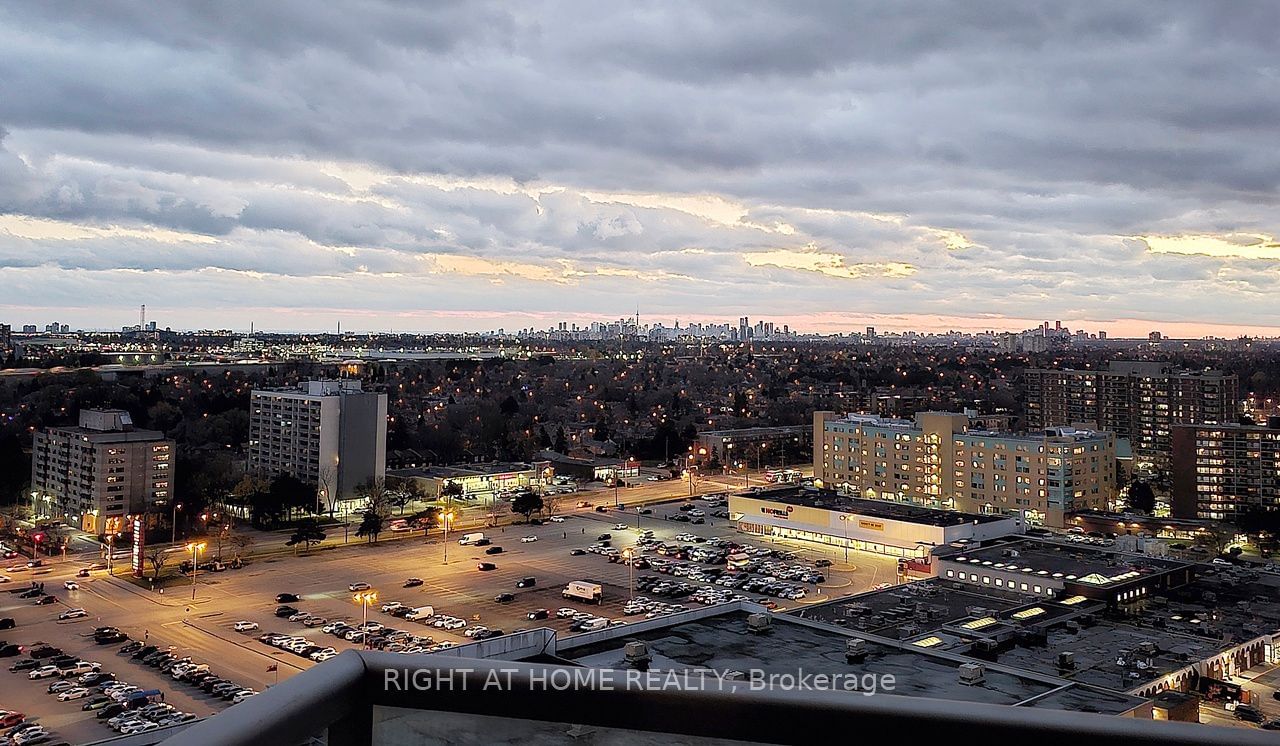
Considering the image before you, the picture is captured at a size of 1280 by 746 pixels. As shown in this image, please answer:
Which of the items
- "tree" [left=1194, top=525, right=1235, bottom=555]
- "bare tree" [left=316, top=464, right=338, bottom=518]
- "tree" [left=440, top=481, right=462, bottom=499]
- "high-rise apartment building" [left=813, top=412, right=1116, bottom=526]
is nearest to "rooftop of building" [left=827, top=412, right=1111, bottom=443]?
"high-rise apartment building" [left=813, top=412, right=1116, bottom=526]

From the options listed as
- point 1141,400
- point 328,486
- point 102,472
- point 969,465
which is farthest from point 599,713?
point 1141,400

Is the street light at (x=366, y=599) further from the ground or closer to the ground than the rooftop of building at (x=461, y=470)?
closer to the ground

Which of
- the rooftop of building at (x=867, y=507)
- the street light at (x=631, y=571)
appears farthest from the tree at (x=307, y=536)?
the rooftop of building at (x=867, y=507)

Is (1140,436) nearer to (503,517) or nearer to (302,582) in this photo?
(503,517)

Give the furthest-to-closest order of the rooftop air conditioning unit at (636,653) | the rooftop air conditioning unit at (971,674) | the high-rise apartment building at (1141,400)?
the high-rise apartment building at (1141,400) → the rooftop air conditioning unit at (971,674) → the rooftop air conditioning unit at (636,653)

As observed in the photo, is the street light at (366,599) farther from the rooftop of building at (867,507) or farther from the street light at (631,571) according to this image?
the rooftop of building at (867,507)

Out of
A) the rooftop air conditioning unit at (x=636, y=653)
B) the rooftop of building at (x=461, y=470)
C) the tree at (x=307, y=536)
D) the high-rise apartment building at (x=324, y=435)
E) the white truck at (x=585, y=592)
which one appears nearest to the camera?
the rooftop air conditioning unit at (x=636, y=653)

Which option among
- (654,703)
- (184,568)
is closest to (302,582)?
(184,568)
